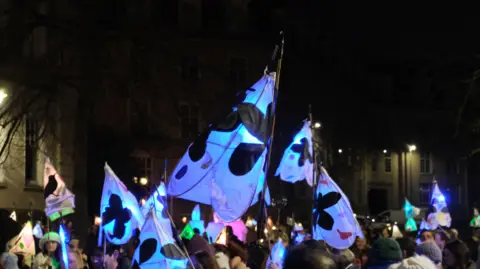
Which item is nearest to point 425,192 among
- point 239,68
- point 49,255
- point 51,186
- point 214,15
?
point 239,68

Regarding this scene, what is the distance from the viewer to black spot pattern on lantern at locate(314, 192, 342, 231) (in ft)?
38.0

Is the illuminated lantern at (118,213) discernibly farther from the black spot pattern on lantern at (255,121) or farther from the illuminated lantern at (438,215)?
the illuminated lantern at (438,215)

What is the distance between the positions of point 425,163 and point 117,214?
176 ft

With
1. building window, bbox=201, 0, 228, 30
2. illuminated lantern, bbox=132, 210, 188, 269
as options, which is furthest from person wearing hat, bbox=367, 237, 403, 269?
building window, bbox=201, 0, 228, 30

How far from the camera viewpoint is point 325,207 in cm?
1182

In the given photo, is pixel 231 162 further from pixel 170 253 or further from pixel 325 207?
pixel 325 207

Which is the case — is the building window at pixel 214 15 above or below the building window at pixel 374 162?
above

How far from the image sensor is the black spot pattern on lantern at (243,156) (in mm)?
9195

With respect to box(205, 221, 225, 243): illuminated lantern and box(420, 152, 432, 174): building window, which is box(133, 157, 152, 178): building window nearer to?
box(205, 221, 225, 243): illuminated lantern

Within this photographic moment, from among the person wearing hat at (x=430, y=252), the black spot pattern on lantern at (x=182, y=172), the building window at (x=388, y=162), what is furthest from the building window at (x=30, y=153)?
the building window at (x=388, y=162)

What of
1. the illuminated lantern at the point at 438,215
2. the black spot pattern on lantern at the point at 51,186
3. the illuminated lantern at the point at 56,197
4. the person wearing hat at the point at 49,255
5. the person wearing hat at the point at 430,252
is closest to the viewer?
the person wearing hat at the point at 430,252

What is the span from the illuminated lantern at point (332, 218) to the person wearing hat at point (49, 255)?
3912mm

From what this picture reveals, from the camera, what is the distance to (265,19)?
45.8 meters

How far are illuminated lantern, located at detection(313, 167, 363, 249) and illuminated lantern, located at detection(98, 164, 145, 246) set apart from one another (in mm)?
2803
